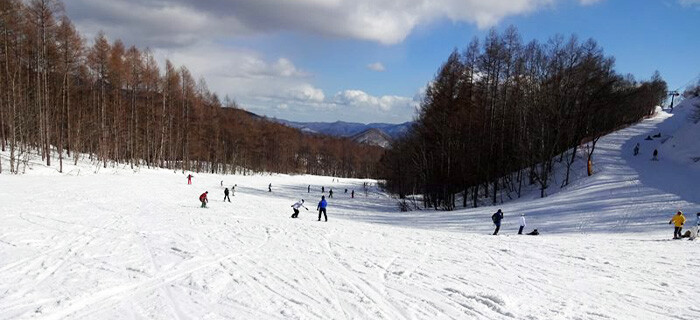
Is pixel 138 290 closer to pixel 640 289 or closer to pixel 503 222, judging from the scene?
pixel 640 289

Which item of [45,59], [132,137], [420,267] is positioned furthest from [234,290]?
[132,137]

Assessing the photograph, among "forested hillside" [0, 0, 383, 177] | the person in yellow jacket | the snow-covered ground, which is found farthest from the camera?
"forested hillside" [0, 0, 383, 177]

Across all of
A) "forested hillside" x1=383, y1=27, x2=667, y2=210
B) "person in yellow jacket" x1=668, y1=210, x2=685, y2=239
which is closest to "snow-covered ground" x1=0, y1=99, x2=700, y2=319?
"person in yellow jacket" x1=668, y1=210, x2=685, y2=239

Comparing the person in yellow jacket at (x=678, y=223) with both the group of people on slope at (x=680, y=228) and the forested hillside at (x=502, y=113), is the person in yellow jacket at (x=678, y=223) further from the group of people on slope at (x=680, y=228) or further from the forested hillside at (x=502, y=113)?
the forested hillside at (x=502, y=113)

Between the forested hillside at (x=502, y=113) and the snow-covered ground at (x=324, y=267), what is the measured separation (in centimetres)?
1168

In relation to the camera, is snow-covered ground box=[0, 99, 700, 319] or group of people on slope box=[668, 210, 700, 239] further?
group of people on slope box=[668, 210, 700, 239]

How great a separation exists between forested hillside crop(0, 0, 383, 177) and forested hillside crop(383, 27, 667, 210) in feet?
103

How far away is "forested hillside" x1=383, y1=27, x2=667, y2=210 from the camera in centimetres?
3159

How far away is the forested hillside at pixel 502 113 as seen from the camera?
3159cm

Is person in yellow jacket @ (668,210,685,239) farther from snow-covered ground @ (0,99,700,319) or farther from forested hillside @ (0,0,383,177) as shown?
forested hillside @ (0,0,383,177)

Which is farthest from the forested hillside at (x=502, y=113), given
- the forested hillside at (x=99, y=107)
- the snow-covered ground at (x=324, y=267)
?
the forested hillside at (x=99, y=107)

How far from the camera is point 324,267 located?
31.9ft

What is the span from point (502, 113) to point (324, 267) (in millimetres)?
29042

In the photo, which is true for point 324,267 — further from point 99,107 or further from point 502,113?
point 99,107
